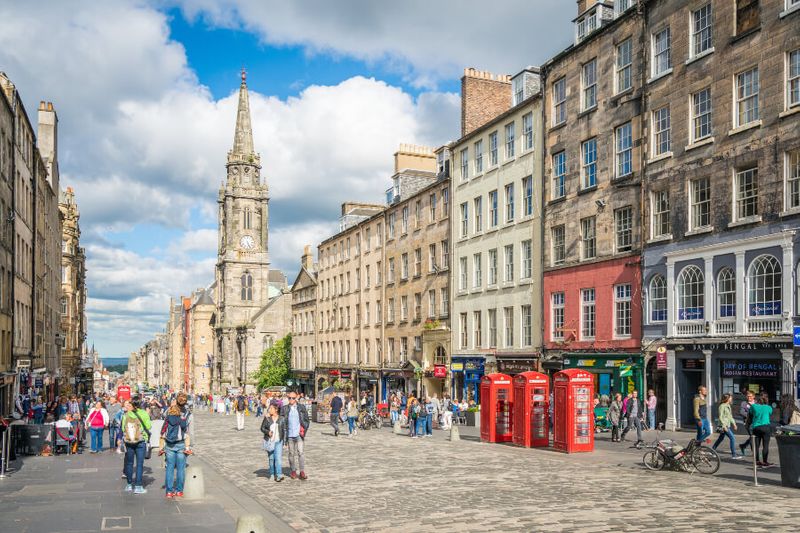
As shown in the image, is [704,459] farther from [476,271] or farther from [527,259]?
[476,271]

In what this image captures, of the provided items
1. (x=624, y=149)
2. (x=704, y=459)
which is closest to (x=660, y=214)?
(x=624, y=149)

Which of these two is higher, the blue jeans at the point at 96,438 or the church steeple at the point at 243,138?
the church steeple at the point at 243,138

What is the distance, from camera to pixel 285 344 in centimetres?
8894

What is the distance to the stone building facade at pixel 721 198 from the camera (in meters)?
25.1

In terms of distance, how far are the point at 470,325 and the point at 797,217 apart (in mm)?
22488

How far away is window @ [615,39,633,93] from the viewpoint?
3234 cm

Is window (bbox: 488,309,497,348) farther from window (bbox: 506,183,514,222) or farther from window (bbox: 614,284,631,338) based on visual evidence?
window (bbox: 614,284,631,338)

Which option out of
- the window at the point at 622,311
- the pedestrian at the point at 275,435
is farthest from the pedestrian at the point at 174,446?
the window at the point at 622,311

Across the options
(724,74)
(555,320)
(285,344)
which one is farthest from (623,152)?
(285,344)

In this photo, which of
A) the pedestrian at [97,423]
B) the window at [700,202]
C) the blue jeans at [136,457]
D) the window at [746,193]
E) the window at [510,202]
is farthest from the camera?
the window at [510,202]

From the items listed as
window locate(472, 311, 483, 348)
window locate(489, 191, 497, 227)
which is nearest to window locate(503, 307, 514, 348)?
window locate(472, 311, 483, 348)

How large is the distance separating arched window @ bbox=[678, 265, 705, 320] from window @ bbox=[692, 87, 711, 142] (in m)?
4.65

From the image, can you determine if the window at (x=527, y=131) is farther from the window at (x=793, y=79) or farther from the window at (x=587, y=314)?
the window at (x=793, y=79)

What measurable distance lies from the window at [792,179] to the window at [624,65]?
8.67m
